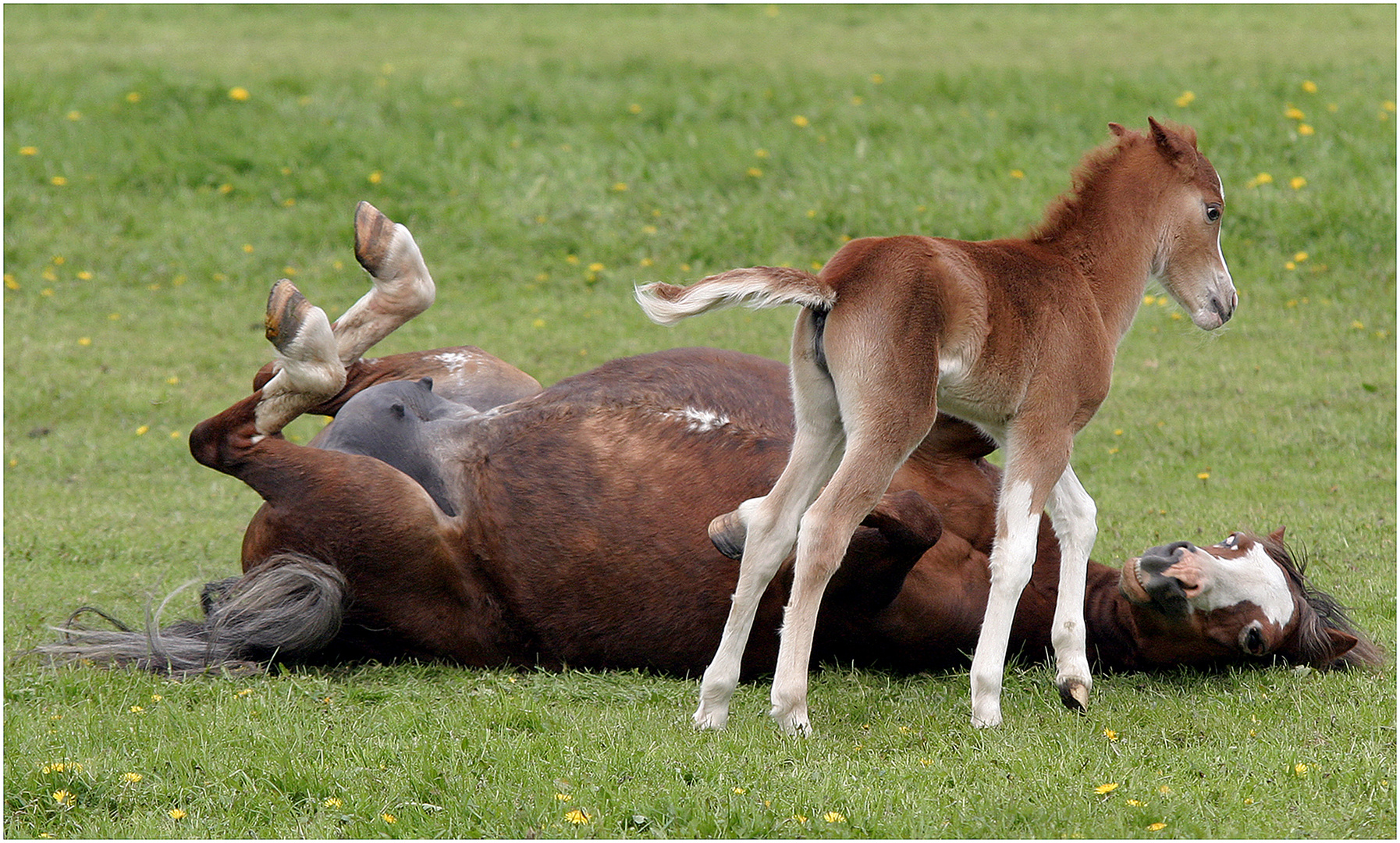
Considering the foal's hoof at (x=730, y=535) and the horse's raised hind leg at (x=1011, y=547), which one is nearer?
the horse's raised hind leg at (x=1011, y=547)

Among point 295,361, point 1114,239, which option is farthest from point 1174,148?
point 295,361

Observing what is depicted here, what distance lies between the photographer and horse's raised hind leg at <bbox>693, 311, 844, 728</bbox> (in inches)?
157

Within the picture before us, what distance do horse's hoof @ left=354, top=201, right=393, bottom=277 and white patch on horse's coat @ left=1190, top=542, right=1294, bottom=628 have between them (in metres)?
3.42

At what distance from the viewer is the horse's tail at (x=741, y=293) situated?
12.3 ft

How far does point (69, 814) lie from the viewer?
3537 millimetres

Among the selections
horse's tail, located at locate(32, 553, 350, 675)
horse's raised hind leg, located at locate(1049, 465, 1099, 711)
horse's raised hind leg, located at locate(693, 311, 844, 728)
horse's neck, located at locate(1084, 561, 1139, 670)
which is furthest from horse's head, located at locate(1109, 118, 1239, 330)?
horse's tail, located at locate(32, 553, 350, 675)

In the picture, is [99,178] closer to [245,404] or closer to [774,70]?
[774,70]

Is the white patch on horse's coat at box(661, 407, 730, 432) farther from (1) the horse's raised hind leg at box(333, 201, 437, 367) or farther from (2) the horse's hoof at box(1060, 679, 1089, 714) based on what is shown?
(2) the horse's hoof at box(1060, 679, 1089, 714)

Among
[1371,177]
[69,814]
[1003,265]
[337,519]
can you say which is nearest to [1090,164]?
[1003,265]

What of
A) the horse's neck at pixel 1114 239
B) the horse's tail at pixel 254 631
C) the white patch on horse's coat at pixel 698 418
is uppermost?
the horse's neck at pixel 1114 239

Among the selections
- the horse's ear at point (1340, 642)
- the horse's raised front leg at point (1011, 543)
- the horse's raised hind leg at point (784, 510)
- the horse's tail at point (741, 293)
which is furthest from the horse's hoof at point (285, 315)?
the horse's ear at point (1340, 642)

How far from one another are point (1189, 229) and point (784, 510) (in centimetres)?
173

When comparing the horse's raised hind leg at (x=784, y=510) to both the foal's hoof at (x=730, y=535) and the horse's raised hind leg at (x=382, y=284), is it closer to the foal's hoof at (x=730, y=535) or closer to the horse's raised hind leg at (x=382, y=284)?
the foal's hoof at (x=730, y=535)

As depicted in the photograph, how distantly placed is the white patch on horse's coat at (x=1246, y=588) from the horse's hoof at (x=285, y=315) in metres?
3.37
